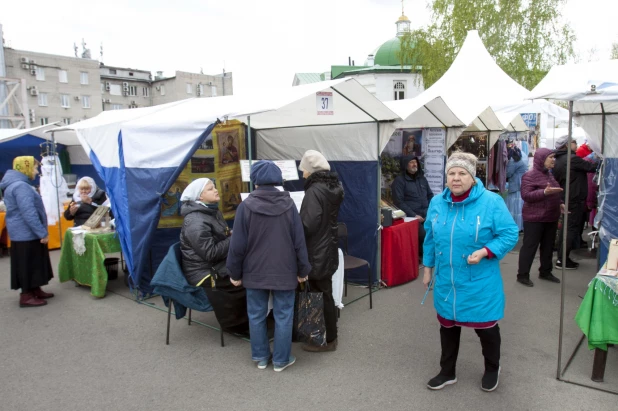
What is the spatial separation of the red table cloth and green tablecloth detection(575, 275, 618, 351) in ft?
7.64

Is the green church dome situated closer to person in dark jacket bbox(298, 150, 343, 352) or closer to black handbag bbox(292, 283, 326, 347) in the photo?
person in dark jacket bbox(298, 150, 343, 352)

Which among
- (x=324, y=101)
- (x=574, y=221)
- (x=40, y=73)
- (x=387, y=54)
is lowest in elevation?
(x=574, y=221)

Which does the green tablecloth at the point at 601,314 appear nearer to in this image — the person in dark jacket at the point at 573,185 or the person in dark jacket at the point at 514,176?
the person in dark jacket at the point at 573,185

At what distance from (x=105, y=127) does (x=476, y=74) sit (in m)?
7.82

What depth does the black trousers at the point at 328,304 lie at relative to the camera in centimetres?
358

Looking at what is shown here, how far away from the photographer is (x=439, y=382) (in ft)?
9.94

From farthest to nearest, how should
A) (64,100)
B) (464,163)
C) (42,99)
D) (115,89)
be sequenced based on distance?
(115,89) < (64,100) < (42,99) < (464,163)

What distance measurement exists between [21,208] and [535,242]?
5.39m

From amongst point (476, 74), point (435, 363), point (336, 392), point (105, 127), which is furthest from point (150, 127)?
point (476, 74)

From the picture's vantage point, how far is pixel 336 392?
3.06m

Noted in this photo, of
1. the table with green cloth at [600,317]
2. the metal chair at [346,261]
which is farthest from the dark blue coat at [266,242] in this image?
the table with green cloth at [600,317]

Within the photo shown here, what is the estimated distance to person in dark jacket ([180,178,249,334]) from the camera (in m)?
3.59

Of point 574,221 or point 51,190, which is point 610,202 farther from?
point 51,190

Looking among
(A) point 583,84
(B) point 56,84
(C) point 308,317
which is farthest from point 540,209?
(B) point 56,84
